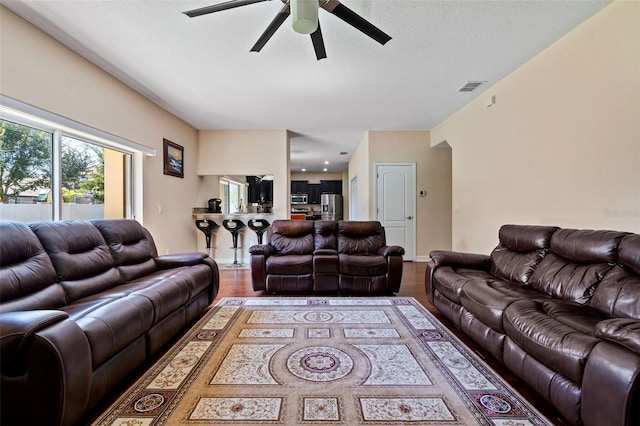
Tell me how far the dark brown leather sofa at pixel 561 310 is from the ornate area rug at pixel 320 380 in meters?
0.23

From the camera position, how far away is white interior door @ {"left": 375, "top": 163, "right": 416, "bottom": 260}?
19.4 feet

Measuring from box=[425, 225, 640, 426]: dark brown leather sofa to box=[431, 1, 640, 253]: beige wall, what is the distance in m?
0.45

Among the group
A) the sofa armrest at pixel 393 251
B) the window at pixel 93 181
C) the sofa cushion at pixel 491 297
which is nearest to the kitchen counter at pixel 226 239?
the window at pixel 93 181

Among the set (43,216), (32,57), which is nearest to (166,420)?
(43,216)

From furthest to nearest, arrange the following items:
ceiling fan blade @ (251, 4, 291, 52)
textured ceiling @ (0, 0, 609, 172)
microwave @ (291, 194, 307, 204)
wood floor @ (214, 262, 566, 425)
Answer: microwave @ (291, 194, 307, 204)
textured ceiling @ (0, 0, 609, 172)
ceiling fan blade @ (251, 4, 291, 52)
wood floor @ (214, 262, 566, 425)

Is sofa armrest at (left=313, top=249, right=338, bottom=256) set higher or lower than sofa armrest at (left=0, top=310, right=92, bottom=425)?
higher

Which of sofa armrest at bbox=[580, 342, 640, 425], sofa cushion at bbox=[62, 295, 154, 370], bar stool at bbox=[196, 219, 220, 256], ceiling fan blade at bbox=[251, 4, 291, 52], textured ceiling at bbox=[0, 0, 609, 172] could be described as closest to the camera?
sofa armrest at bbox=[580, 342, 640, 425]

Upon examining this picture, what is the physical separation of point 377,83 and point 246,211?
389 cm

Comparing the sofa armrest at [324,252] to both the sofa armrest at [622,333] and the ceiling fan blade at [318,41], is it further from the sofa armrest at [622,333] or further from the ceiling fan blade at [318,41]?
the sofa armrest at [622,333]

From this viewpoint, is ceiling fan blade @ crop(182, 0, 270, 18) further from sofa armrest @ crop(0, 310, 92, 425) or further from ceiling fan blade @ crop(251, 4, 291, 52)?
sofa armrest @ crop(0, 310, 92, 425)

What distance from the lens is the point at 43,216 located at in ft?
8.98

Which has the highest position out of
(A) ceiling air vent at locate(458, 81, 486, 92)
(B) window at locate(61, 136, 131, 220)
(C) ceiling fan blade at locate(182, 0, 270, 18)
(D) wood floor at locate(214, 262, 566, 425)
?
(A) ceiling air vent at locate(458, 81, 486, 92)

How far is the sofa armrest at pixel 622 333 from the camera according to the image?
3.82ft

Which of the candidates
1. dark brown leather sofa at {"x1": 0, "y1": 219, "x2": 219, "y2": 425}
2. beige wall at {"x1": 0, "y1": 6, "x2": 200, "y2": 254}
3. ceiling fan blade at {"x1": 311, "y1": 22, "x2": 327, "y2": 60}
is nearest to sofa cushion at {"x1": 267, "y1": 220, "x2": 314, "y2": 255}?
dark brown leather sofa at {"x1": 0, "y1": 219, "x2": 219, "y2": 425}
